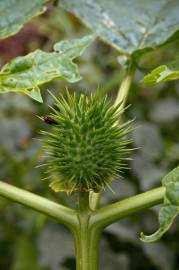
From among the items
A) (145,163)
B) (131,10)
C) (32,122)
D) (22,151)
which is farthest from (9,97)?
(131,10)

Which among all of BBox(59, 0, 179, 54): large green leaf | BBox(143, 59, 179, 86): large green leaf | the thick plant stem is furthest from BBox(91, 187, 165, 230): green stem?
BBox(59, 0, 179, 54): large green leaf

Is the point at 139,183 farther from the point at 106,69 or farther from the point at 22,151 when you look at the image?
the point at 106,69

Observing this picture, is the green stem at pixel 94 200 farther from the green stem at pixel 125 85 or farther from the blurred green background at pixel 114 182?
the blurred green background at pixel 114 182

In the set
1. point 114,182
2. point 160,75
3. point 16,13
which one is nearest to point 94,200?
point 160,75

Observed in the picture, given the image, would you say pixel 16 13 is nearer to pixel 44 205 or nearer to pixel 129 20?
pixel 129 20

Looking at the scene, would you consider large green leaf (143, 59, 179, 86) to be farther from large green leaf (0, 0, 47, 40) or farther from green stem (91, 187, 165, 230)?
large green leaf (0, 0, 47, 40)

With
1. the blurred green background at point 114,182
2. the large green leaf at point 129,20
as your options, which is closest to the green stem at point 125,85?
the large green leaf at point 129,20
